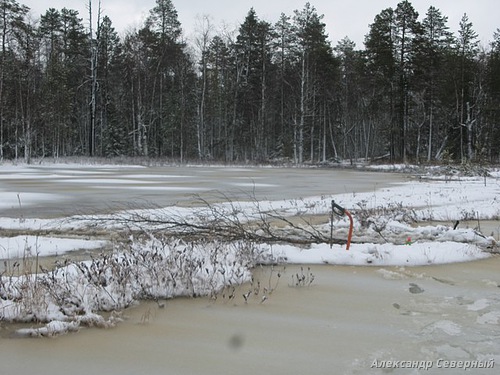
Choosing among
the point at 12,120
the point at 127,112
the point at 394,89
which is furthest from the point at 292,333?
the point at 127,112

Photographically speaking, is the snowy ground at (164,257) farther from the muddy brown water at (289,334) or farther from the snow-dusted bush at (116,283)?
the muddy brown water at (289,334)

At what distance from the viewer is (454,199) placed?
1190 centimetres

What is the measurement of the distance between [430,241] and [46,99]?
3514cm

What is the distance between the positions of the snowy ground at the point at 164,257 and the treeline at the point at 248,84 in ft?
97.4

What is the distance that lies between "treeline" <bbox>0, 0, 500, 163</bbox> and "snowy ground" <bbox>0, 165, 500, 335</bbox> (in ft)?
97.4

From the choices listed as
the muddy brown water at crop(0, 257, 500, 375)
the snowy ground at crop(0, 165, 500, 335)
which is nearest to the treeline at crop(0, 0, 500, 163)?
the snowy ground at crop(0, 165, 500, 335)

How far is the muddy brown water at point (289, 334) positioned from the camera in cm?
275

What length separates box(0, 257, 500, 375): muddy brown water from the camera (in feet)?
9.02

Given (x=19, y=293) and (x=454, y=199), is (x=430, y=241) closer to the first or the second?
(x=19, y=293)

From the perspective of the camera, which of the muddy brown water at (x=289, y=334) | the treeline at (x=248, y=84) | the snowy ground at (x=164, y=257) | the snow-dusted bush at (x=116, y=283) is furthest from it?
the treeline at (x=248, y=84)

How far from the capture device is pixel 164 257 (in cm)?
464

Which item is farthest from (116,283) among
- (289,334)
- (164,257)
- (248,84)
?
(248,84)

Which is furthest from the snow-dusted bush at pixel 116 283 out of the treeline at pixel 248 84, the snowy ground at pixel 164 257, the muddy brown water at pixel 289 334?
the treeline at pixel 248 84

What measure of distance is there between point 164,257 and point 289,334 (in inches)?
72.6
